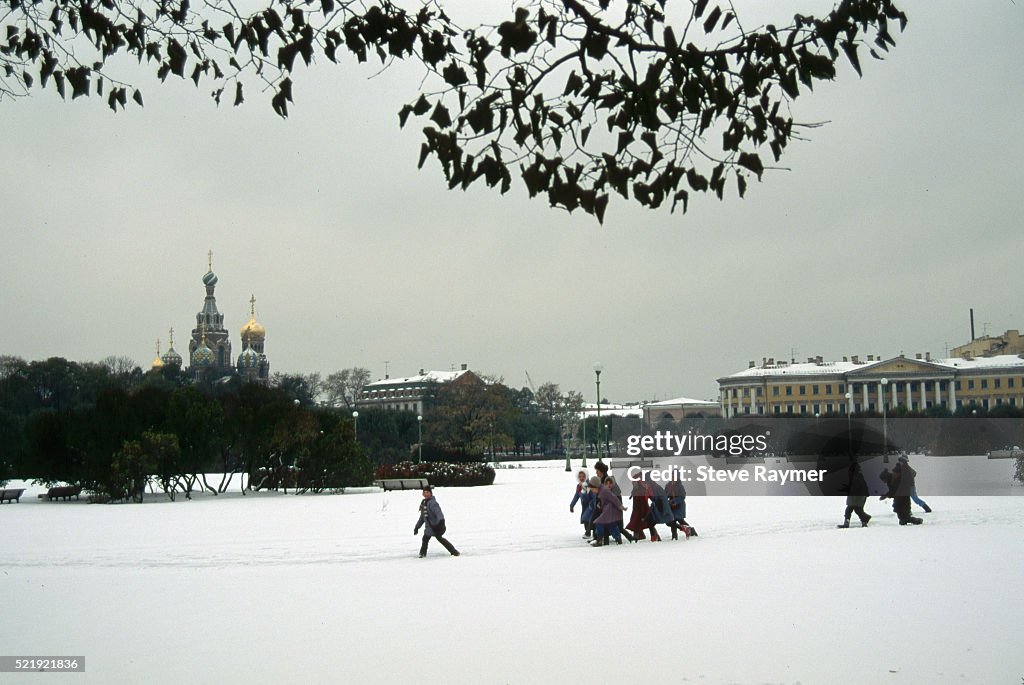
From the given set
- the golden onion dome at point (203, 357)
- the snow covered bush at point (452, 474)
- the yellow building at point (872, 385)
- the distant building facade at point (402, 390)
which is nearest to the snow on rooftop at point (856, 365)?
the yellow building at point (872, 385)

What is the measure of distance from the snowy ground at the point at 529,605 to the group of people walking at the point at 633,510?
50 cm

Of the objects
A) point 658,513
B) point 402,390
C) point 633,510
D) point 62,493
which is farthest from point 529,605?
point 402,390

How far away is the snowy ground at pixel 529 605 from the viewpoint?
8.88 meters

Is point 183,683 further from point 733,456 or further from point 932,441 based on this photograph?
point 932,441

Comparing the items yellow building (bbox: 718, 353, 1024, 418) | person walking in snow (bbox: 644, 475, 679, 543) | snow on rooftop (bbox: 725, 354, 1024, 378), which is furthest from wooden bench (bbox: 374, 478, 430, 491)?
snow on rooftop (bbox: 725, 354, 1024, 378)

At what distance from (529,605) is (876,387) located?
13901 centimetres

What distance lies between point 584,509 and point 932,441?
2304 inches

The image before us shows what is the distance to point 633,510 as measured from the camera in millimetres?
19938

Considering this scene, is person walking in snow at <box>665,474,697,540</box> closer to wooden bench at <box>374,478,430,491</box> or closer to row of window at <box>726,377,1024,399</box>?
wooden bench at <box>374,478,430,491</box>

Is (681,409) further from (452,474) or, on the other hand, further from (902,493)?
(902,493)

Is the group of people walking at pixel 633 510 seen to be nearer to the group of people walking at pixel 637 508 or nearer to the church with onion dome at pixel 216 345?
the group of people walking at pixel 637 508

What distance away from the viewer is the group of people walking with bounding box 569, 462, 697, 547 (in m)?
19.1

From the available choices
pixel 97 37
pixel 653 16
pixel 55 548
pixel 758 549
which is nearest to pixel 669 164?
pixel 653 16

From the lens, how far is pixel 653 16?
730cm
